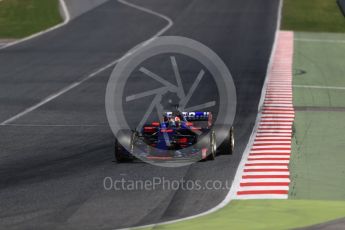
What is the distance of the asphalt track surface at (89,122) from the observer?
17016 mm

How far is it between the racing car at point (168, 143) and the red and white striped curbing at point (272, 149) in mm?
1139

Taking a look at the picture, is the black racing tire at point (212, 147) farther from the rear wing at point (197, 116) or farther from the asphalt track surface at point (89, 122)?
the rear wing at point (197, 116)

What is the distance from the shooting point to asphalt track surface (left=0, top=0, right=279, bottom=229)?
1702 centimetres

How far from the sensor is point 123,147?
70.6 feet

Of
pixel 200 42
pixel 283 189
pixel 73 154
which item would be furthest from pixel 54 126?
pixel 200 42

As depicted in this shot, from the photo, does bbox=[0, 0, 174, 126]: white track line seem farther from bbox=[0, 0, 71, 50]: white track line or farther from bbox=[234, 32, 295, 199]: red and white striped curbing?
bbox=[234, 32, 295, 199]: red and white striped curbing

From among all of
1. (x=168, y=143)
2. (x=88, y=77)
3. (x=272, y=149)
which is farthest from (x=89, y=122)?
(x=88, y=77)

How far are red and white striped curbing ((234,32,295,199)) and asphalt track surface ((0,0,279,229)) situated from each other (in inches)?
18.9

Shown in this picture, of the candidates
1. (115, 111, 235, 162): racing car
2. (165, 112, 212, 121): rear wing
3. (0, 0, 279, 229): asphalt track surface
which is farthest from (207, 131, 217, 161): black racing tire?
(165, 112, 212, 121): rear wing

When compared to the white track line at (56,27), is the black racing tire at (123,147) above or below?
above

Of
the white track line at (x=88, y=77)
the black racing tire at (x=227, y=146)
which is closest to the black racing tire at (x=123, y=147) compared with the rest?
the black racing tire at (x=227, y=146)

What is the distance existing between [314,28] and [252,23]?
13.5ft

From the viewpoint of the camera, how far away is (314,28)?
56625 millimetres

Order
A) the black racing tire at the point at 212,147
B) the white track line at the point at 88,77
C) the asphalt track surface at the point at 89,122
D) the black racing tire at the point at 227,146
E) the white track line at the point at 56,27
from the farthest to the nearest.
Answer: the white track line at the point at 56,27, the white track line at the point at 88,77, the black racing tire at the point at 227,146, the black racing tire at the point at 212,147, the asphalt track surface at the point at 89,122
